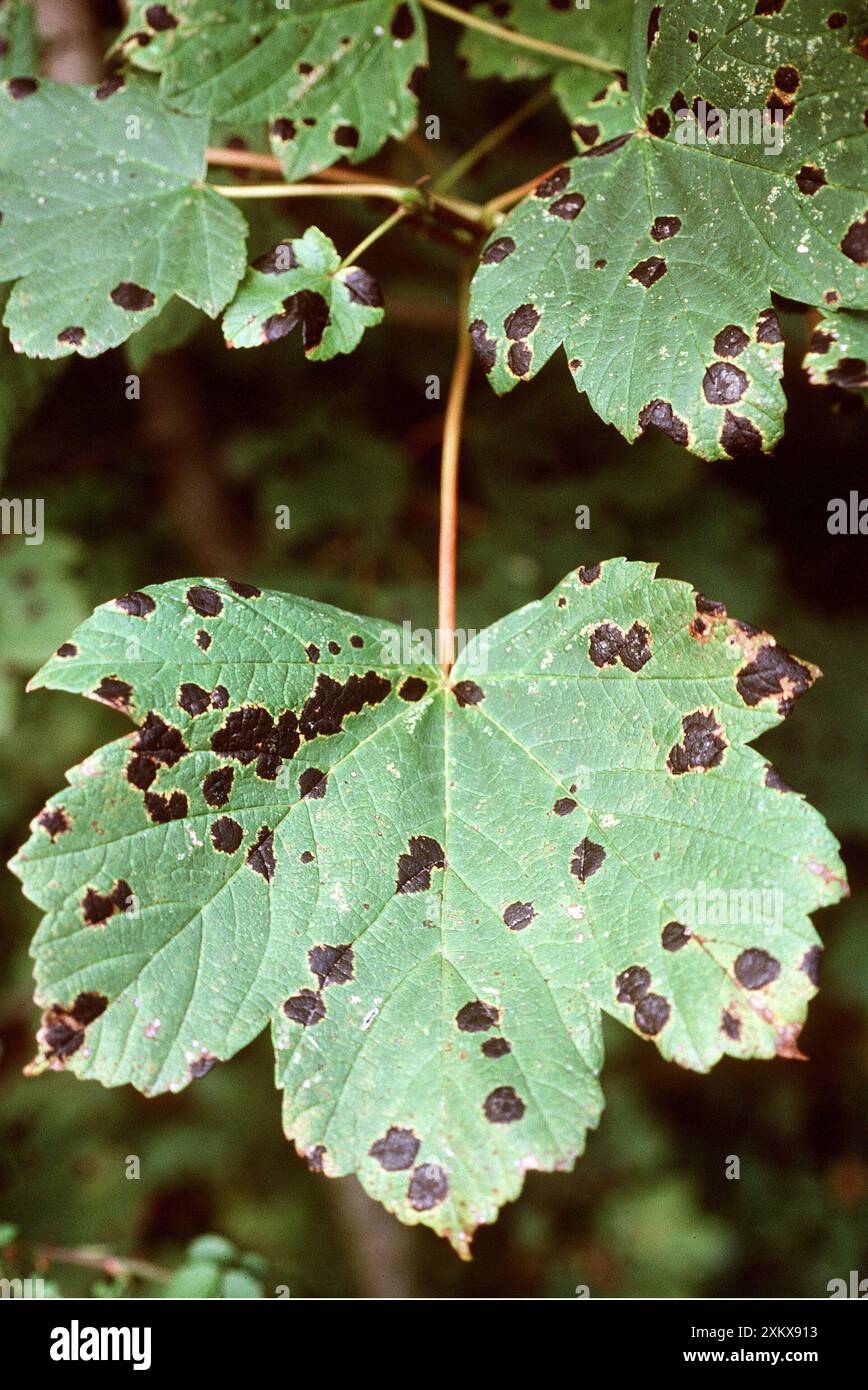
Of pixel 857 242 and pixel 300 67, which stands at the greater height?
pixel 300 67

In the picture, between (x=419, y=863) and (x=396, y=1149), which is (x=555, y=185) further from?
(x=396, y=1149)

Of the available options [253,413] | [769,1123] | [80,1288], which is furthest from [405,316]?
[769,1123]

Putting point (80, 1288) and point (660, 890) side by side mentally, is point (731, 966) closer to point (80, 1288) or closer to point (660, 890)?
point (660, 890)

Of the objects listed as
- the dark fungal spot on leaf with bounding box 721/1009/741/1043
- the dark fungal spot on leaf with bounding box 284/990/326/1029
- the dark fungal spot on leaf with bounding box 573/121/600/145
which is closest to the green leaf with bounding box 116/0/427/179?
the dark fungal spot on leaf with bounding box 573/121/600/145

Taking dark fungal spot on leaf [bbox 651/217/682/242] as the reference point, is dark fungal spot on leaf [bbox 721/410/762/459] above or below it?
below

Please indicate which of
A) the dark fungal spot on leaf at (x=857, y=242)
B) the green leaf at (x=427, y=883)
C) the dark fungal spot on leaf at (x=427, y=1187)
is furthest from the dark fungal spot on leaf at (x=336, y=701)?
the dark fungal spot on leaf at (x=857, y=242)

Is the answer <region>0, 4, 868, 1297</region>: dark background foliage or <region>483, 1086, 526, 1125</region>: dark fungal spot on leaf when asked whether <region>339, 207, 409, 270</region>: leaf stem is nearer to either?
<region>0, 4, 868, 1297</region>: dark background foliage

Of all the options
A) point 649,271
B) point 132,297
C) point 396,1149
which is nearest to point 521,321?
point 649,271
